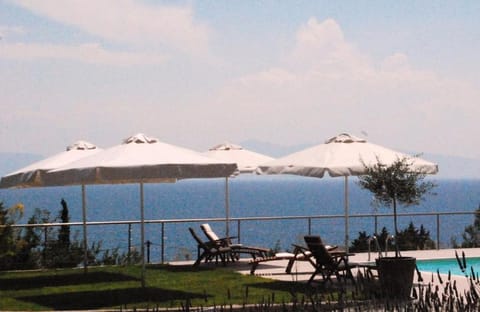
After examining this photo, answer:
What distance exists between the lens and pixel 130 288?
13414 mm

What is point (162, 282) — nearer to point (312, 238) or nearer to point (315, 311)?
point (312, 238)

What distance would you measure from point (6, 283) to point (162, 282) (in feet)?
7.69

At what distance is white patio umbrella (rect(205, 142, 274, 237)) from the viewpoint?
18109 mm

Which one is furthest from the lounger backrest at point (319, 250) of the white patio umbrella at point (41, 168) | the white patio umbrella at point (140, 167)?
the white patio umbrella at point (41, 168)

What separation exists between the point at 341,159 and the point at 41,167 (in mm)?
4627

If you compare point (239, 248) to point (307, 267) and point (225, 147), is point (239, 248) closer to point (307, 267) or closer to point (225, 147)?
point (307, 267)

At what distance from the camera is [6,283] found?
14.6 metres

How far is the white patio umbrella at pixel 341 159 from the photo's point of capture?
49.3ft

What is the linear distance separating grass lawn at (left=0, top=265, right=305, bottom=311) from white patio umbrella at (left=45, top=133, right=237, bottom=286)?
1.47 meters

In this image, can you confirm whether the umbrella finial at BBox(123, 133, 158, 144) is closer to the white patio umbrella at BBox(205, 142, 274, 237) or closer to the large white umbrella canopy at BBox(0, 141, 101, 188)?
the large white umbrella canopy at BBox(0, 141, 101, 188)

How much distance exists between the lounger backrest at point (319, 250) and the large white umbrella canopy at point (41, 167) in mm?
3903

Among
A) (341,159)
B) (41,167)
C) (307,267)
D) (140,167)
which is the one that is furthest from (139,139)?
(307,267)

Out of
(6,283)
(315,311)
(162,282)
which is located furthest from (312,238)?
(315,311)

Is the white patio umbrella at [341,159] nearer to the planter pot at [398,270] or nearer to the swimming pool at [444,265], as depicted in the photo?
the swimming pool at [444,265]
